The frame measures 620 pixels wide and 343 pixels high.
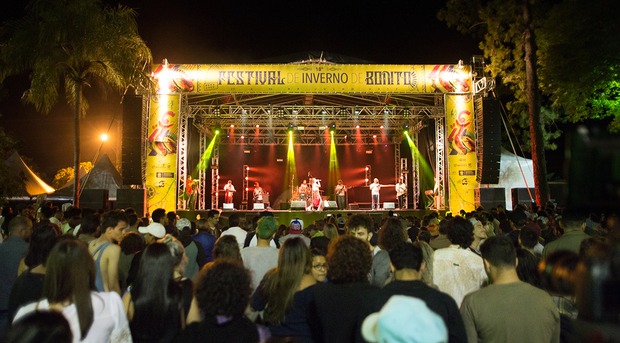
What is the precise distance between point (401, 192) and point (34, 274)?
20134mm

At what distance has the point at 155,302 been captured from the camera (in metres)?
3.16

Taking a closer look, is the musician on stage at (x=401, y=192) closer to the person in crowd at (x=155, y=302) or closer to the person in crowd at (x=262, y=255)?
the person in crowd at (x=262, y=255)

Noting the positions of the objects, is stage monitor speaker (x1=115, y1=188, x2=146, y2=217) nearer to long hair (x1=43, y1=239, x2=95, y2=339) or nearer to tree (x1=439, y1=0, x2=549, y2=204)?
tree (x1=439, y1=0, x2=549, y2=204)

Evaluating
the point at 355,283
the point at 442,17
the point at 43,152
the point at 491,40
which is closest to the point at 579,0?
the point at 491,40

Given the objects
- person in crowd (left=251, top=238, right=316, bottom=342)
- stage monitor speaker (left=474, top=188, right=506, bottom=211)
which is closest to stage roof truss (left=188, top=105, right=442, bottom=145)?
stage monitor speaker (left=474, top=188, right=506, bottom=211)

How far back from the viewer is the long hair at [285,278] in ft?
11.3

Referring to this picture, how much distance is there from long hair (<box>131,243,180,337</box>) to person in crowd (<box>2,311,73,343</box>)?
1.31 m

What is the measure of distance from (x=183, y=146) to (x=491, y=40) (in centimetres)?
1119

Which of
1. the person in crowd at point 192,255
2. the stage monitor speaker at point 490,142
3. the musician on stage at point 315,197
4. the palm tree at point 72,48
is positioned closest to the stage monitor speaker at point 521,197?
the stage monitor speaker at point 490,142

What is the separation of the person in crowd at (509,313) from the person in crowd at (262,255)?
1.94 m

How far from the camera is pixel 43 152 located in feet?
129

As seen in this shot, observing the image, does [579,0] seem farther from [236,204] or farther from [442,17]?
[236,204]

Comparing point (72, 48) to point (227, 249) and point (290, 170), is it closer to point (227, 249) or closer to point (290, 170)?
point (227, 249)

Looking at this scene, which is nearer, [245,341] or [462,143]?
[245,341]
